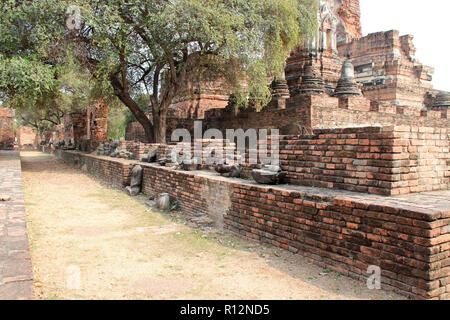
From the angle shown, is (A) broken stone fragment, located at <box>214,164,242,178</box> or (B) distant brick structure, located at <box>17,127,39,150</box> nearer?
(A) broken stone fragment, located at <box>214,164,242,178</box>

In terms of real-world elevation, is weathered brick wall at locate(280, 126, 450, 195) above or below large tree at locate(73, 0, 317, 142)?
below

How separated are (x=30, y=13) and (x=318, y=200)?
9.36m

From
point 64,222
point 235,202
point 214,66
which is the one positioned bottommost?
point 64,222

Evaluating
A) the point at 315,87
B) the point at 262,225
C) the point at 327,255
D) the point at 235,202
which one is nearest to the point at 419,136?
the point at 327,255

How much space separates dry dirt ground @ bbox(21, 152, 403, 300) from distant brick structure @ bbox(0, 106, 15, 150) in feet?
59.8

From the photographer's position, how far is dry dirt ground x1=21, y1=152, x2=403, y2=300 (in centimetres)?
261

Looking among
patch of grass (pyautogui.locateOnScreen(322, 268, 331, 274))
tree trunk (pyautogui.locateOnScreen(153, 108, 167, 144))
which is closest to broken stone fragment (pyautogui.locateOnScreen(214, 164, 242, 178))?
patch of grass (pyautogui.locateOnScreen(322, 268, 331, 274))

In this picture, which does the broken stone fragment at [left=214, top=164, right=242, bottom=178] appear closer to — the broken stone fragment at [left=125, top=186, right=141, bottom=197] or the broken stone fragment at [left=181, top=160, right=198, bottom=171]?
the broken stone fragment at [left=181, top=160, right=198, bottom=171]

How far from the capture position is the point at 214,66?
1158 centimetres

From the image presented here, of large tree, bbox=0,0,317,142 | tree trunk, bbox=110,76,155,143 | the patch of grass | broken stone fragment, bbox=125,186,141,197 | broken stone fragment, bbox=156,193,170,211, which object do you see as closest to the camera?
the patch of grass

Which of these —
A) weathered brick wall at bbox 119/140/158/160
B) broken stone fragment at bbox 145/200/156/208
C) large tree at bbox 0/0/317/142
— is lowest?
broken stone fragment at bbox 145/200/156/208

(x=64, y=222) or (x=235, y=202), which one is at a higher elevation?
(x=235, y=202)
